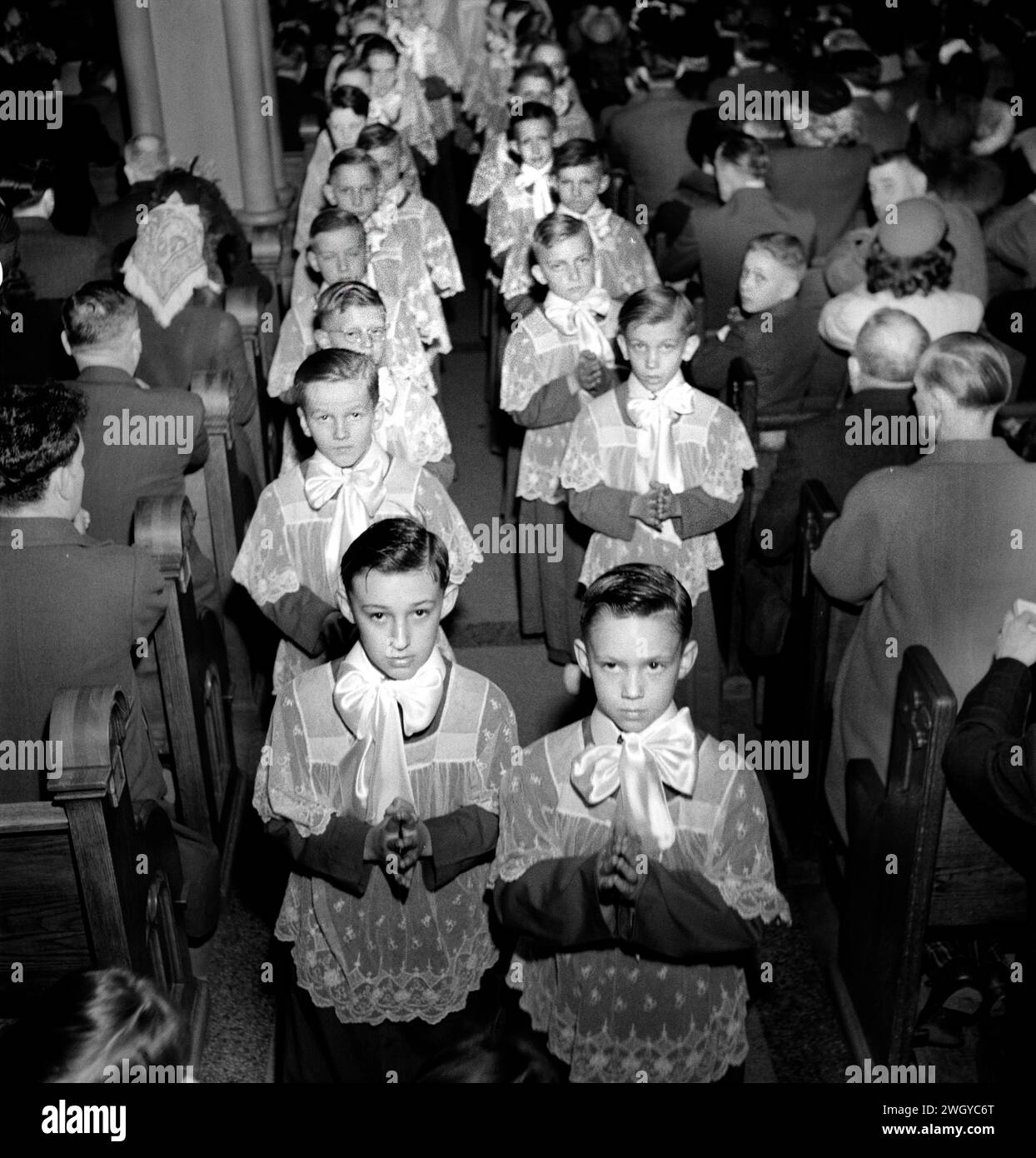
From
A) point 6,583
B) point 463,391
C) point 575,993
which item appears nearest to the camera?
point 575,993

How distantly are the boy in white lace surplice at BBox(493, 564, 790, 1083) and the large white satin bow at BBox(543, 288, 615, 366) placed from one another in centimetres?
230

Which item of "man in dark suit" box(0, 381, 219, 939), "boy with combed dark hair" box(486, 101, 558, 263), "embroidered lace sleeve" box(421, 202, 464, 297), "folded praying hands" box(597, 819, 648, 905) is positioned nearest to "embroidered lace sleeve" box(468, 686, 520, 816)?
"folded praying hands" box(597, 819, 648, 905)

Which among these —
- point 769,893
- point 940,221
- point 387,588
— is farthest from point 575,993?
point 940,221

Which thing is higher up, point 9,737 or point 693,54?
point 693,54

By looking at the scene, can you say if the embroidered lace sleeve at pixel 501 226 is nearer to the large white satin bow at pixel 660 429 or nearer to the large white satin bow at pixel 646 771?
the large white satin bow at pixel 660 429

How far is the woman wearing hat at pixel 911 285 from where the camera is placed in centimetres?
509

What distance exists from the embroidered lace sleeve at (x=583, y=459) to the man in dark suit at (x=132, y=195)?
124 inches

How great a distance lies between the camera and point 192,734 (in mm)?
4078

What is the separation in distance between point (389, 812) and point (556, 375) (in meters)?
2.44

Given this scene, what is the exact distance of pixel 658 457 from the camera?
4211 millimetres

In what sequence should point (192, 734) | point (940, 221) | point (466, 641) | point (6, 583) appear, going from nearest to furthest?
point (6, 583), point (192, 734), point (940, 221), point (466, 641)

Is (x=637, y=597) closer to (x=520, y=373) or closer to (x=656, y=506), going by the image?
(x=656, y=506)

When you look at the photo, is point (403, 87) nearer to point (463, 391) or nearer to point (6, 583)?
point (463, 391)

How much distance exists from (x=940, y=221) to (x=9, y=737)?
12.1 ft
